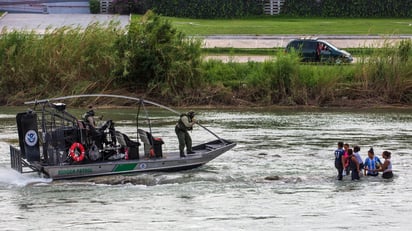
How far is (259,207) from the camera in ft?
92.5

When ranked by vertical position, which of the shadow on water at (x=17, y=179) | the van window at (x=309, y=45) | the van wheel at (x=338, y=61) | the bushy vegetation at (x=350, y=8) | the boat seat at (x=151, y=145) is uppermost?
the bushy vegetation at (x=350, y=8)

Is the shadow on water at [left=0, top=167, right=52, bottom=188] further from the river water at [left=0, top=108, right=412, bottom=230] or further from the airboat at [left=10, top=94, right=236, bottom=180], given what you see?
the airboat at [left=10, top=94, right=236, bottom=180]

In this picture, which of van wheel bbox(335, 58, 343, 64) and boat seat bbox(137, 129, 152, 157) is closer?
boat seat bbox(137, 129, 152, 157)

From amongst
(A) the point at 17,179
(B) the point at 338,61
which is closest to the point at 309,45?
(B) the point at 338,61

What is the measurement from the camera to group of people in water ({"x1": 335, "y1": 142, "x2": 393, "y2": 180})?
A: 3077cm

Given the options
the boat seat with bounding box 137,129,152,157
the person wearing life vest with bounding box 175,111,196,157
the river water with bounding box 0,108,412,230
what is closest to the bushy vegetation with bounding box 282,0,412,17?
the river water with bounding box 0,108,412,230

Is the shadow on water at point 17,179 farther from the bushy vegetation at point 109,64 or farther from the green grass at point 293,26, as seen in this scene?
the green grass at point 293,26

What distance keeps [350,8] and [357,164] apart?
50.9 metres

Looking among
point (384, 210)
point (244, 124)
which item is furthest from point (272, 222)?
point (244, 124)

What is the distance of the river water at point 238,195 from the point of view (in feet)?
87.8

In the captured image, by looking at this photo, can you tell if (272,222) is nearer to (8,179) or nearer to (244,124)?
(8,179)

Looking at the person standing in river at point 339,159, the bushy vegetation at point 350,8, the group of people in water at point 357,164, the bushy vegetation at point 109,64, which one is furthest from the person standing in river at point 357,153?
the bushy vegetation at point 350,8

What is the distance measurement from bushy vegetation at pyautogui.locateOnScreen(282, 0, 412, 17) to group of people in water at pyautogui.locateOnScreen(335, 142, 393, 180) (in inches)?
1948

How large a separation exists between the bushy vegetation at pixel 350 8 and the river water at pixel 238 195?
41.2 m
